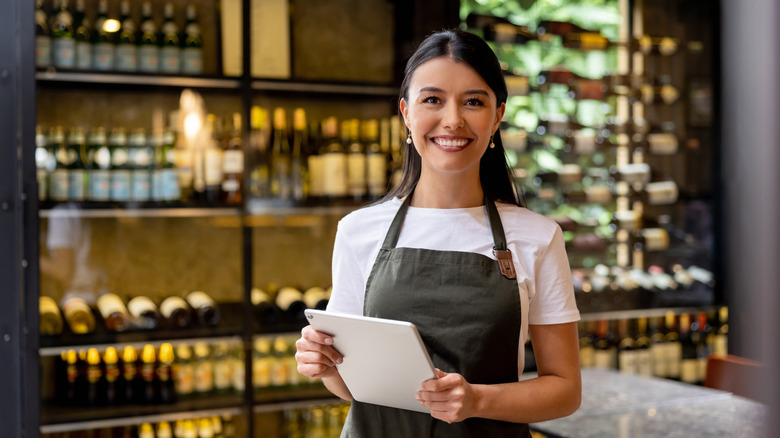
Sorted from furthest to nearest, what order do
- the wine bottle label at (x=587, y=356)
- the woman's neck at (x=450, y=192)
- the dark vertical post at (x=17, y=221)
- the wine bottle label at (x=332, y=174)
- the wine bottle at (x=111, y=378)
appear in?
the wine bottle label at (x=587, y=356) → the wine bottle label at (x=332, y=174) → the wine bottle at (x=111, y=378) → the dark vertical post at (x=17, y=221) → the woman's neck at (x=450, y=192)

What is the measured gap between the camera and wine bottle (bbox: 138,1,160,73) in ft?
9.89

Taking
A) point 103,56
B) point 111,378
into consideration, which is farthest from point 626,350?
point 103,56

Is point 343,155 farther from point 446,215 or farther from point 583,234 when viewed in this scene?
point 446,215

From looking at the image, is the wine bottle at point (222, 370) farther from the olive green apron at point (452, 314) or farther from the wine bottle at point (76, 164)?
A: the olive green apron at point (452, 314)

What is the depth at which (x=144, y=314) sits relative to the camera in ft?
9.84

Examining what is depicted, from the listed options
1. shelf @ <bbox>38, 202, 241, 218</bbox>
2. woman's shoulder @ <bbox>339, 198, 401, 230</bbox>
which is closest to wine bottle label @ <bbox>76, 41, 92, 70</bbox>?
shelf @ <bbox>38, 202, 241, 218</bbox>

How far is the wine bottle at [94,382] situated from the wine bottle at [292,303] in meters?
0.77

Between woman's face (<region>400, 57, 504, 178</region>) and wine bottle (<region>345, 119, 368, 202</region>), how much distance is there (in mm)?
2077

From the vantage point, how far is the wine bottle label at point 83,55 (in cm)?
288

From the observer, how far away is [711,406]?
7.41 feet

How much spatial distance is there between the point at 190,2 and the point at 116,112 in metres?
0.57

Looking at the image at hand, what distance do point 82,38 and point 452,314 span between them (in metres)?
2.25

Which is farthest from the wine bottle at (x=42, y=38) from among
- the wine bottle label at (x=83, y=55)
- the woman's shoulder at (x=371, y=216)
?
the woman's shoulder at (x=371, y=216)

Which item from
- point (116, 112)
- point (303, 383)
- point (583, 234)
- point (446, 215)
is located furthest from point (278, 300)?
point (446, 215)
